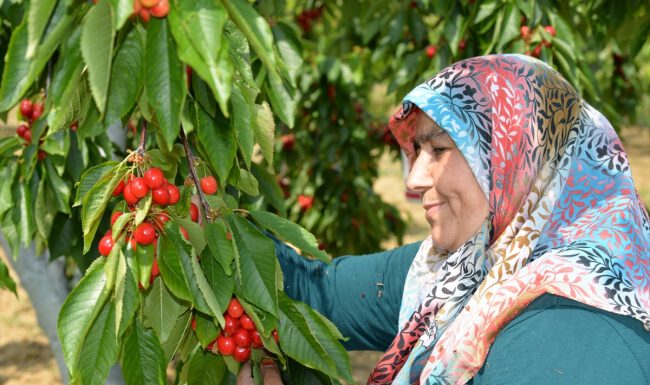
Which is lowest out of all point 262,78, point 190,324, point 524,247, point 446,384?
point 446,384

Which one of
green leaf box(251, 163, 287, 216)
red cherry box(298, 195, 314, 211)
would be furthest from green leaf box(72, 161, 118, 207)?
red cherry box(298, 195, 314, 211)

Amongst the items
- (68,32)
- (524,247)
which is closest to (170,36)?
(68,32)

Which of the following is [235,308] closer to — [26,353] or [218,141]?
[218,141]

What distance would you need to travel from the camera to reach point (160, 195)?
1286 mm

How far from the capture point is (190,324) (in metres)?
1.46

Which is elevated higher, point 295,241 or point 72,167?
point 295,241

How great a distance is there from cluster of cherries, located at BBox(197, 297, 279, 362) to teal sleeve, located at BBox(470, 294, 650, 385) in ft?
1.43

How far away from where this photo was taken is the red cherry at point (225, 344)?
4.73 ft

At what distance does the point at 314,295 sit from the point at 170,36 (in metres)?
1.24

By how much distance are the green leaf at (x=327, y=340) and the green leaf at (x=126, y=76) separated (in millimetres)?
507

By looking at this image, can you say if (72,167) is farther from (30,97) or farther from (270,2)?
(270,2)

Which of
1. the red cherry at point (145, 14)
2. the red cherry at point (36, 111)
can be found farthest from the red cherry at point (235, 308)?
the red cherry at point (36, 111)

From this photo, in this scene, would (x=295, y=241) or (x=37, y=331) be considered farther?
(x=37, y=331)

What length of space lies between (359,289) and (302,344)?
0.82m
